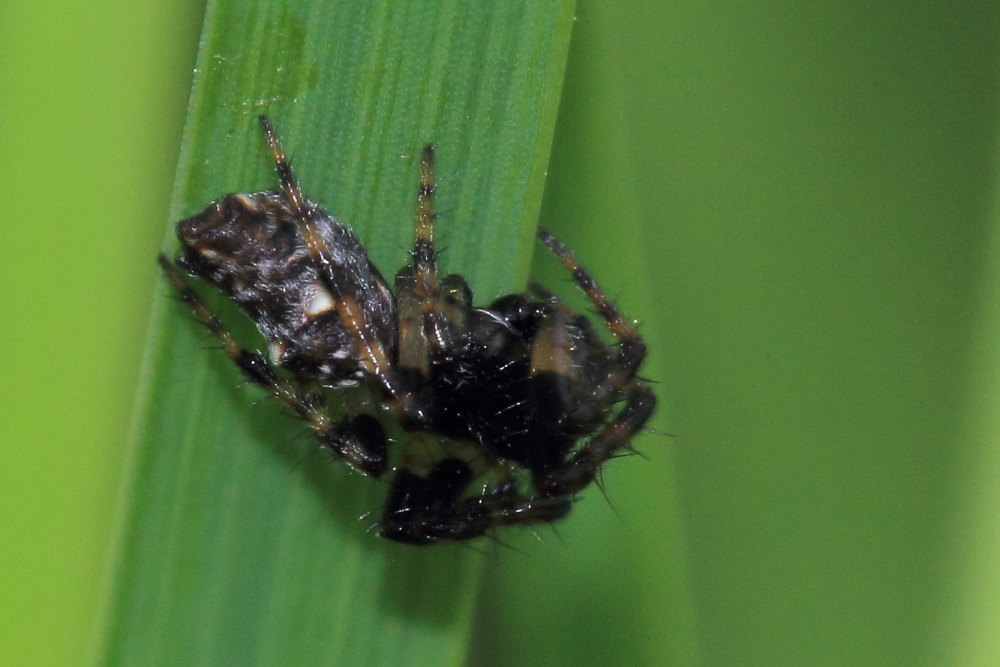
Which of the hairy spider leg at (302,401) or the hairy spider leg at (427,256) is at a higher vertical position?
the hairy spider leg at (427,256)

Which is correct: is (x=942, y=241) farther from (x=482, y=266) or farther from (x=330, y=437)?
(x=330, y=437)

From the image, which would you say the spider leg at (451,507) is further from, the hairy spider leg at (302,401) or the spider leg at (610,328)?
the spider leg at (610,328)

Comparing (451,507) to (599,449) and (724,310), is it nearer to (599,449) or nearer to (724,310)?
(599,449)

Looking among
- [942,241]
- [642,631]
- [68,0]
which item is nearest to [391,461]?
[642,631]

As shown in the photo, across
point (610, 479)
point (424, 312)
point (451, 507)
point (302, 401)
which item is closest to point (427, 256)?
point (424, 312)

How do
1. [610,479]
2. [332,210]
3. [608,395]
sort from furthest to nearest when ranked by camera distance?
[610,479] < [608,395] < [332,210]

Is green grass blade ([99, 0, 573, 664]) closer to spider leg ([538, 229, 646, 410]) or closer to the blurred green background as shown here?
spider leg ([538, 229, 646, 410])

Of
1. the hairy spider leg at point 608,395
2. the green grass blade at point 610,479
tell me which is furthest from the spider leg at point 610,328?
the green grass blade at point 610,479
